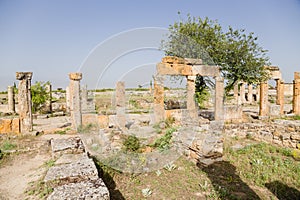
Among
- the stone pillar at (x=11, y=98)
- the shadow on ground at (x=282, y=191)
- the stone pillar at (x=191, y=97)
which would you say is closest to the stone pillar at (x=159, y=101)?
the stone pillar at (x=191, y=97)

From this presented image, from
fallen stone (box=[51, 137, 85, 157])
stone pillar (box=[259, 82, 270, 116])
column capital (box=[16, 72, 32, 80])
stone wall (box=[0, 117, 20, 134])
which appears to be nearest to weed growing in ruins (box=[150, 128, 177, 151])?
fallen stone (box=[51, 137, 85, 157])

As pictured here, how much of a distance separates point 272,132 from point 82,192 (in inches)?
330

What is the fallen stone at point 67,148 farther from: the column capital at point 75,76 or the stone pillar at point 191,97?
the stone pillar at point 191,97

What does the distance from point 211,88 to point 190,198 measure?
1254cm

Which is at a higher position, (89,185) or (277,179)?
(89,185)

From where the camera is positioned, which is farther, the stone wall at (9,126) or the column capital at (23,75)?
the column capital at (23,75)

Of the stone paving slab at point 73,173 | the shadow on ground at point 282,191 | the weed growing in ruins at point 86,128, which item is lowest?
the shadow on ground at point 282,191

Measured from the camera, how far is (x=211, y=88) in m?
15.6

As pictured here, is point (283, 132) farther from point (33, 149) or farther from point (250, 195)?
point (33, 149)

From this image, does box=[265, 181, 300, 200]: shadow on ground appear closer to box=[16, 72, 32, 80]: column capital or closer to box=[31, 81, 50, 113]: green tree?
box=[16, 72, 32, 80]: column capital

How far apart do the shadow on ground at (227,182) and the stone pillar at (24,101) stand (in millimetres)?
8790

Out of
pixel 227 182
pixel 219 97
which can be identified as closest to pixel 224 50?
pixel 219 97

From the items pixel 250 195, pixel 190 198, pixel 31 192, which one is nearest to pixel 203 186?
pixel 190 198

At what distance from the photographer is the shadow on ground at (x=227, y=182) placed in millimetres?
4184
